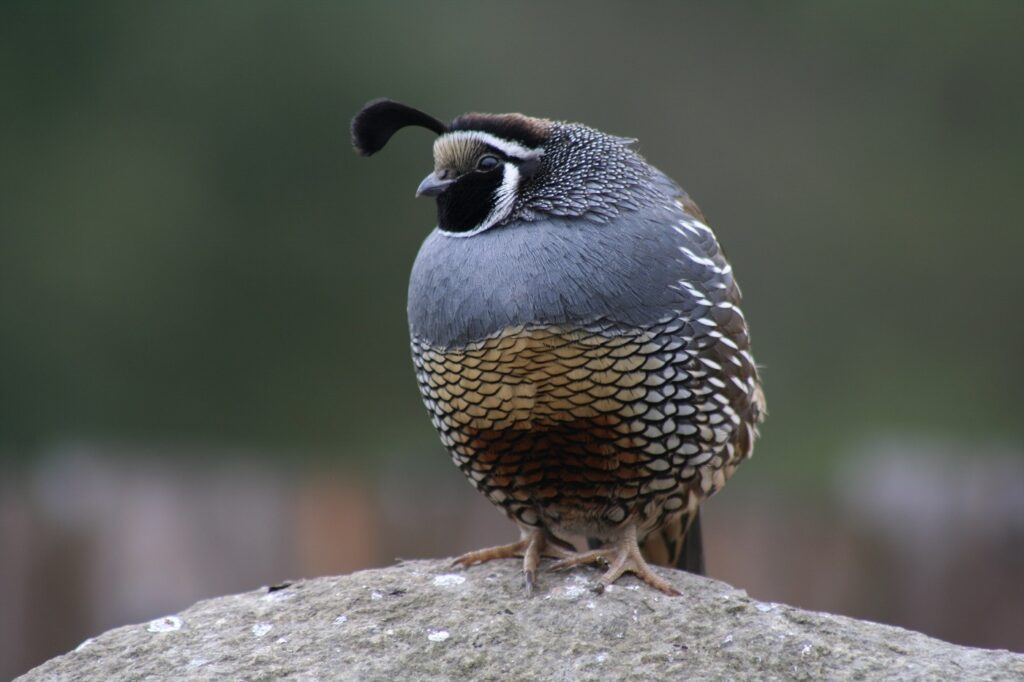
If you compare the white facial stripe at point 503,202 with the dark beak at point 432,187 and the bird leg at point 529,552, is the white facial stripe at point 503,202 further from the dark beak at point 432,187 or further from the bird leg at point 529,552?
the bird leg at point 529,552

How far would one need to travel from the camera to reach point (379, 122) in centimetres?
483

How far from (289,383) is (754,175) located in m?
4.68

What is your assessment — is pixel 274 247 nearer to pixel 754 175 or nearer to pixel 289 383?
pixel 289 383

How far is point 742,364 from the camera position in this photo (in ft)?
15.5

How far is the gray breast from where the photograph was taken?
434 cm

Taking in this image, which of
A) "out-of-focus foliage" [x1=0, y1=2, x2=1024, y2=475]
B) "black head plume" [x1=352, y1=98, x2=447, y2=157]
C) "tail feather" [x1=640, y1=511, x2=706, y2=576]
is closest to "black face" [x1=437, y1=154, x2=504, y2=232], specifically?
"black head plume" [x1=352, y1=98, x2=447, y2=157]

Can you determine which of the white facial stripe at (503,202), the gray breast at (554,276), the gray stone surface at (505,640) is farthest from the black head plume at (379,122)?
the gray stone surface at (505,640)

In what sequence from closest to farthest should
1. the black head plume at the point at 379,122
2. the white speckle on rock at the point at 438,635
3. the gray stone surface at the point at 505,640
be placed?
1. the gray stone surface at the point at 505,640
2. the white speckle on rock at the point at 438,635
3. the black head plume at the point at 379,122

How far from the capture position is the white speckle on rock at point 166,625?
4.15 m

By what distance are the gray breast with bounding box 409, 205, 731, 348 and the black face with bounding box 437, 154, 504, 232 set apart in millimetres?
63

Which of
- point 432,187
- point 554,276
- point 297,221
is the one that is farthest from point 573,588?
point 297,221

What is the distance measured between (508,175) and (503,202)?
3.5 inches

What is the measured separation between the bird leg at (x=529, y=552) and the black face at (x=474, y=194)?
0.99 metres

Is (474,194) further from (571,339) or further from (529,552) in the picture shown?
(529,552)
